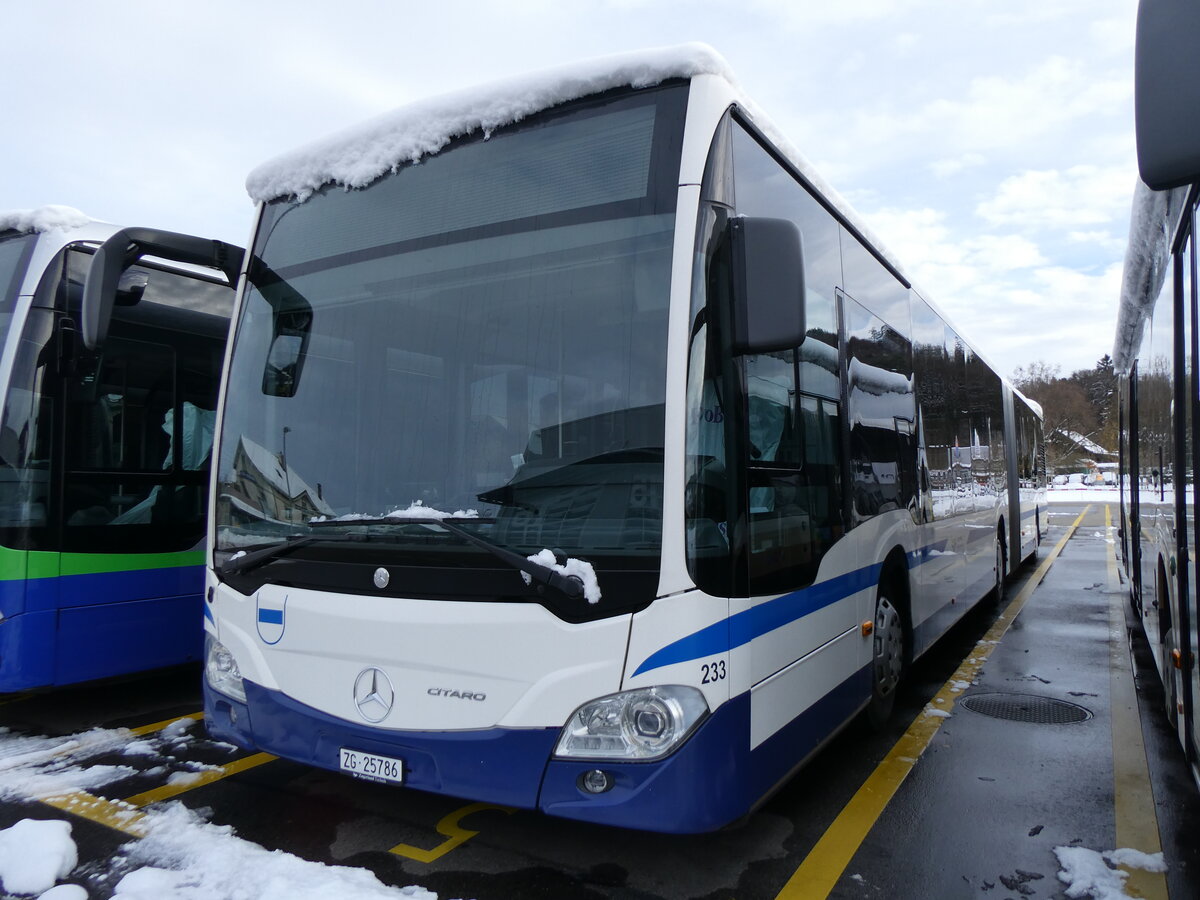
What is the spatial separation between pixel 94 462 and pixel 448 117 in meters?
3.54

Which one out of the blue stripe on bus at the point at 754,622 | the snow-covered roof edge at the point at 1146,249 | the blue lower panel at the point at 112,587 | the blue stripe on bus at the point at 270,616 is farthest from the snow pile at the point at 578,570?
the blue lower panel at the point at 112,587

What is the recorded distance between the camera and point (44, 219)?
536cm

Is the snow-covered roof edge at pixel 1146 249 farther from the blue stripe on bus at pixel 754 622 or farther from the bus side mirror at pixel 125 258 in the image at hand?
the bus side mirror at pixel 125 258

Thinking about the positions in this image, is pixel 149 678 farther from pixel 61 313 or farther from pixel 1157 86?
pixel 1157 86

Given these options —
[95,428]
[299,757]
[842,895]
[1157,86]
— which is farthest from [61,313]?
[1157,86]

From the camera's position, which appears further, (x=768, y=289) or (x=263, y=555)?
(x=263, y=555)

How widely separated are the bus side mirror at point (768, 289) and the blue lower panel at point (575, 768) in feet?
4.09

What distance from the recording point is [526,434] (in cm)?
310

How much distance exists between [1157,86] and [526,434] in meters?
2.05

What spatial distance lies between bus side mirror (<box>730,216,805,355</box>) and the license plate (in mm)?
1935

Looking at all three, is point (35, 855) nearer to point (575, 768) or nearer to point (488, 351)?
point (575, 768)

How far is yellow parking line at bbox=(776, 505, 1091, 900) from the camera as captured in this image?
3.30 m

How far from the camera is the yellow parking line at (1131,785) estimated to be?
11.0 feet

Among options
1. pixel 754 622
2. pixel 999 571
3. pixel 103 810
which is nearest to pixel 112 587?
pixel 103 810
